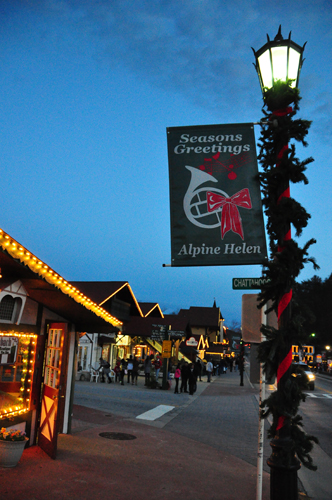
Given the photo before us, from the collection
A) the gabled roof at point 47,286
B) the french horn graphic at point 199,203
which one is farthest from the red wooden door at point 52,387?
the french horn graphic at point 199,203

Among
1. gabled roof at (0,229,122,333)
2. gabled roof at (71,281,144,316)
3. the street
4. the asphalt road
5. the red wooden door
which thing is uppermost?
gabled roof at (71,281,144,316)

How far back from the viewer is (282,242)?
4.46 meters

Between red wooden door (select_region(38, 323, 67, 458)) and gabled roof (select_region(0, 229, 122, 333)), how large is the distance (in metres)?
0.51

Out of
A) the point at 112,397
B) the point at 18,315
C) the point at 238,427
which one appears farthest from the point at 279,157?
the point at 112,397

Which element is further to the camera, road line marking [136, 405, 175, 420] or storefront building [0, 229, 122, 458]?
road line marking [136, 405, 175, 420]

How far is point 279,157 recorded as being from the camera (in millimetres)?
4793

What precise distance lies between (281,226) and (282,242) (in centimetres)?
18

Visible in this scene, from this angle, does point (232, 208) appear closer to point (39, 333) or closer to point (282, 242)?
point (282, 242)

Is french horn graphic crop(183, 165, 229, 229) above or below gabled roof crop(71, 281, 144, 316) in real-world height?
below

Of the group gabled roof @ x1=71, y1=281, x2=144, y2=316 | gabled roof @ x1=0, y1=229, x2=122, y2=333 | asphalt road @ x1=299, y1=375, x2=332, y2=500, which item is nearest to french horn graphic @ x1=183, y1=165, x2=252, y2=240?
gabled roof @ x1=0, y1=229, x2=122, y2=333

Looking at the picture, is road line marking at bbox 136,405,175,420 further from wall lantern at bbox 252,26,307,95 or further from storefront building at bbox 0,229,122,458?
wall lantern at bbox 252,26,307,95

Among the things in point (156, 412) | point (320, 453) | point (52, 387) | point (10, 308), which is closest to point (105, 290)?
point (156, 412)

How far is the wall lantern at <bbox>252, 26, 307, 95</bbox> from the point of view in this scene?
477cm

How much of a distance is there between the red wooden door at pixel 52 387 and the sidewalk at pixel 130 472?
1.00 ft
